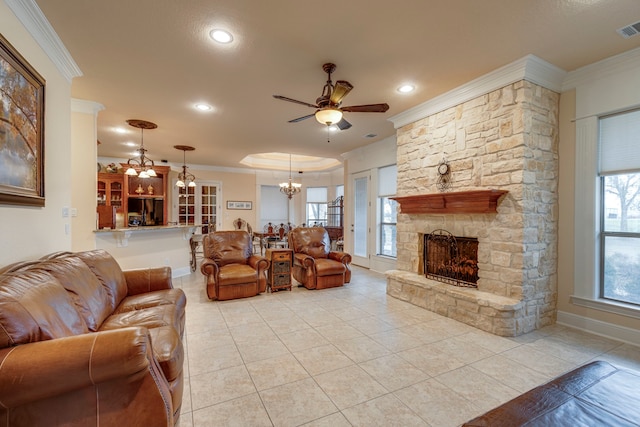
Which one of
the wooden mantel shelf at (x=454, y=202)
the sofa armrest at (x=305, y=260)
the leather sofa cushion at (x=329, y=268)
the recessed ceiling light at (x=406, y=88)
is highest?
the recessed ceiling light at (x=406, y=88)

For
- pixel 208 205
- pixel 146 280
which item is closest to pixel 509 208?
pixel 146 280

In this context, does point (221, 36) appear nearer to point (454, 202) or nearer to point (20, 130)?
point (20, 130)

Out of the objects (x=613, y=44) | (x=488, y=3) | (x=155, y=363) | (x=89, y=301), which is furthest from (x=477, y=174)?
(x=89, y=301)

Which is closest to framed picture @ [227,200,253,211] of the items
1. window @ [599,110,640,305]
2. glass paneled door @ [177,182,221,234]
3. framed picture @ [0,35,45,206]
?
glass paneled door @ [177,182,221,234]

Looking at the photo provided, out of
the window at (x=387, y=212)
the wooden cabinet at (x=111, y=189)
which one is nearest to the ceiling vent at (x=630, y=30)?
the window at (x=387, y=212)

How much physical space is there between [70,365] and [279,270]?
363 centimetres

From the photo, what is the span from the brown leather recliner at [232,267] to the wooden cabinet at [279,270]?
16cm

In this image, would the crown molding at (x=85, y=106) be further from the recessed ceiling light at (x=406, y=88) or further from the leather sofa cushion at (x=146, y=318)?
the recessed ceiling light at (x=406, y=88)

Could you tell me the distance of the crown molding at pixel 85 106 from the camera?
3.94 meters

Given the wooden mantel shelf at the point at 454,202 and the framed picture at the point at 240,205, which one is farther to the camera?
the framed picture at the point at 240,205

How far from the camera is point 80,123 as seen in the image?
405cm

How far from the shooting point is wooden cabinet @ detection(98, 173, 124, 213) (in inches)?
293

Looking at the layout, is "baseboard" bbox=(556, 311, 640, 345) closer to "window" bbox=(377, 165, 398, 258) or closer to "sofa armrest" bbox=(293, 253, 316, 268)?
"window" bbox=(377, 165, 398, 258)

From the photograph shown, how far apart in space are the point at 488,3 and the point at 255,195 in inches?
330
